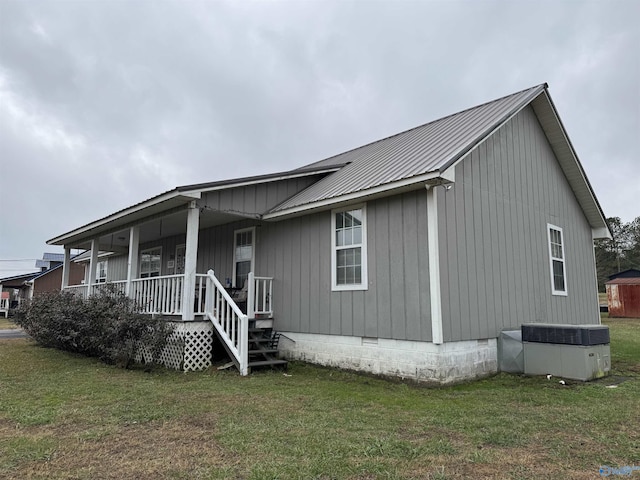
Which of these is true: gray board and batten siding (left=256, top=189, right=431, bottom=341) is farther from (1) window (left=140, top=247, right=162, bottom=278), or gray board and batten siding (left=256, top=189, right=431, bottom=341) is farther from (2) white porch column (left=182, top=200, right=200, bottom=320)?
(1) window (left=140, top=247, right=162, bottom=278)

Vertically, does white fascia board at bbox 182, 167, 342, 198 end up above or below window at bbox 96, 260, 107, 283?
above

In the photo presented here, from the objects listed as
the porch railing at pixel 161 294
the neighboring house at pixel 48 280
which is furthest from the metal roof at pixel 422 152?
the neighboring house at pixel 48 280

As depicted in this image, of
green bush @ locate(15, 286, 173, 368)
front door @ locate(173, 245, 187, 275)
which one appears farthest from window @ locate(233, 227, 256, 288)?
front door @ locate(173, 245, 187, 275)

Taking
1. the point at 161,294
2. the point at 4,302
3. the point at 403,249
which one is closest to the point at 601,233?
the point at 403,249

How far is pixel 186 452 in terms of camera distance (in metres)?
3.61

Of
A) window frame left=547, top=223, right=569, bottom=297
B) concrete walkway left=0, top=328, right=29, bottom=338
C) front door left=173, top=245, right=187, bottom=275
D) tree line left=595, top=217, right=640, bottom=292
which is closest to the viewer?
window frame left=547, top=223, right=569, bottom=297

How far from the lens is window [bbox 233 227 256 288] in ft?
34.3

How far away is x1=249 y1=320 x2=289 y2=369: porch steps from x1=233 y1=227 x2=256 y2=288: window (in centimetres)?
178

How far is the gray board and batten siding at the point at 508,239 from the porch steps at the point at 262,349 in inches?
128

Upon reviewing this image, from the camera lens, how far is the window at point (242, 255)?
34.3 ft

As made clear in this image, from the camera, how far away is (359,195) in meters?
7.50

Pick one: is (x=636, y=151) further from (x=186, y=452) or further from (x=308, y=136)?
(x=186, y=452)

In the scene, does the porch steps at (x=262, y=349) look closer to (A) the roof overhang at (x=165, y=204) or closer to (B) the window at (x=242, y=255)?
(B) the window at (x=242, y=255)

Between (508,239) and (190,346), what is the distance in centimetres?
650
